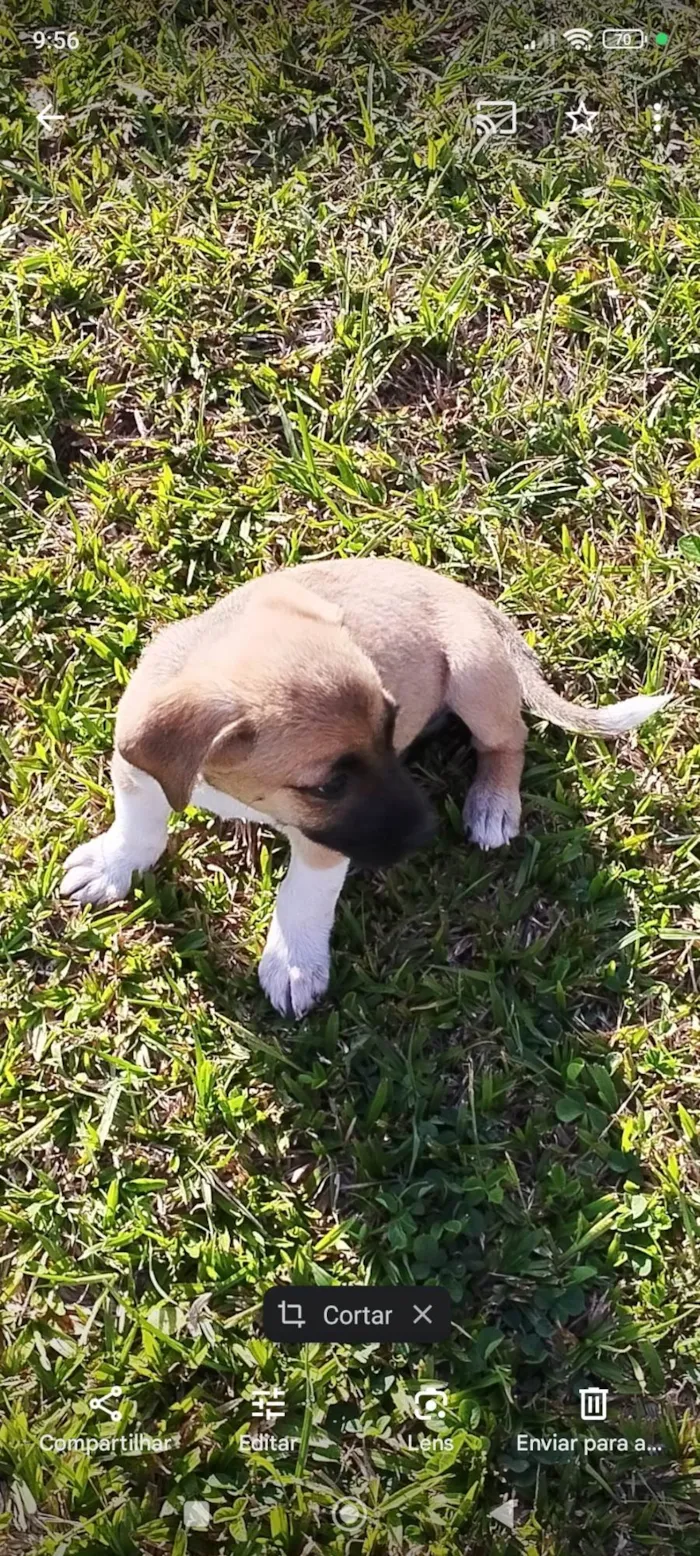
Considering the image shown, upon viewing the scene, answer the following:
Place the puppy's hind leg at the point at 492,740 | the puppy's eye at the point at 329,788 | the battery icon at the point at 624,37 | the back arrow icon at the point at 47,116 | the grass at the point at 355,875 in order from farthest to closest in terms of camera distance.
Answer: the back arrow icon at the point at 47,116
the battery icon at the point at 624,37
the puppy's hind leg at the point at 492,740
the grass at the point at 355,875
the puppy's eye at the point at 329,788

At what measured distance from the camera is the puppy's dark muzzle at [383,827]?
8.50 ft

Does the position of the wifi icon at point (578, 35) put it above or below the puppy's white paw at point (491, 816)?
above

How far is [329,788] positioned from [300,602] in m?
0.42

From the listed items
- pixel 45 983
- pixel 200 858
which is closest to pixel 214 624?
pixel 200 858

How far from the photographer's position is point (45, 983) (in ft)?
10.6

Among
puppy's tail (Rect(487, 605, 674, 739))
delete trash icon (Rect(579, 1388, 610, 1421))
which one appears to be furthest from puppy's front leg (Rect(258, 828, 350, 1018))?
delete trash icon (Rect(579, 1388, 610, 1421))

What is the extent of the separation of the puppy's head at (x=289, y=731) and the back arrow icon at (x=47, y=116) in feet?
6.89

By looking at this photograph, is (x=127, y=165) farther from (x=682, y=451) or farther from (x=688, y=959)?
(x=688, y=959)

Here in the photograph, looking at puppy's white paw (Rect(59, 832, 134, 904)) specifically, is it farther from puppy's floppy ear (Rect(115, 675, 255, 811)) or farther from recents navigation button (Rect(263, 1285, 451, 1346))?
recents navigation button (Rect(263, 1285, 451, 1346))

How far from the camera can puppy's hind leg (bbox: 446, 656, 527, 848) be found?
3.03 m

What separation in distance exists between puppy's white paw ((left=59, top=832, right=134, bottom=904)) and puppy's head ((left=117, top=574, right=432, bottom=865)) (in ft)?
2.17

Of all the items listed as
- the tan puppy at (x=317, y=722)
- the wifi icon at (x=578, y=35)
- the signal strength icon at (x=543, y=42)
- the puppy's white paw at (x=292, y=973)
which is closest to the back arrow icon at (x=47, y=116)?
the signal strength icon at (x=543, y=42)

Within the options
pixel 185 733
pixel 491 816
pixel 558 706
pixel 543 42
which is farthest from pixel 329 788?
pixel 543 42

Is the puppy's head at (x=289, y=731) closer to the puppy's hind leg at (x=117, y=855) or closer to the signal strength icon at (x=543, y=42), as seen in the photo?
the puppy's hind leg at (x=117, y=855)
